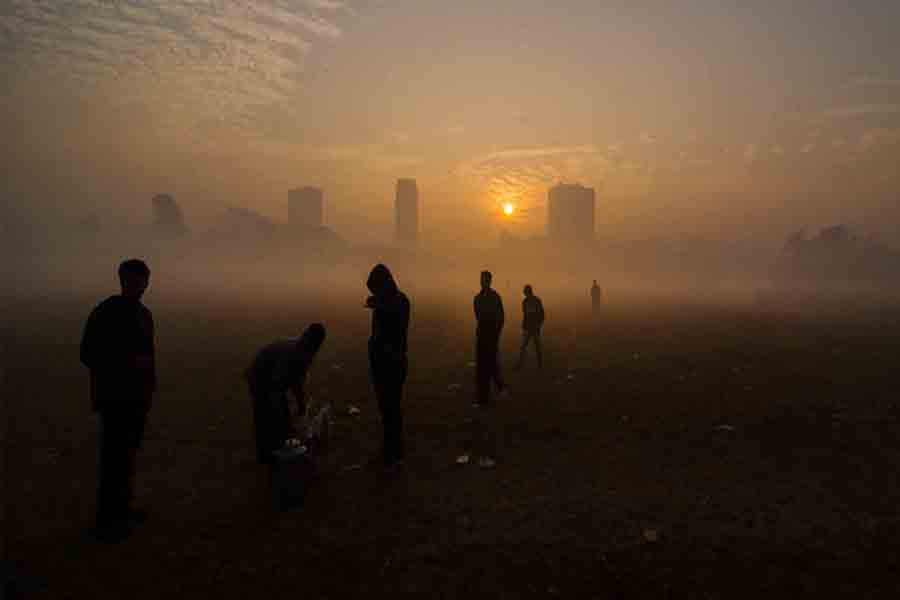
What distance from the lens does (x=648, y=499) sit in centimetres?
528

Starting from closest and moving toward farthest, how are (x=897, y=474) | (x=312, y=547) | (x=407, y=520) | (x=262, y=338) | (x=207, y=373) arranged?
(x=312, y=547), (x=407, y=520), (x=897, y=474), (x=207, y=373), (x=262, y=338)

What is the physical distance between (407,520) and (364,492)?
0.79 m

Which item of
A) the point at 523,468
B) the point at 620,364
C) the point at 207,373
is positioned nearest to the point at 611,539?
the point at 523,468

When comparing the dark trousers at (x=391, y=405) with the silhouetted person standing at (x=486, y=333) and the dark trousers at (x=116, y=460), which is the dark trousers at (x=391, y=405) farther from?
the silhouetted person standing at (x=486, y=333)

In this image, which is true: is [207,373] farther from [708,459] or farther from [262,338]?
[708,459]

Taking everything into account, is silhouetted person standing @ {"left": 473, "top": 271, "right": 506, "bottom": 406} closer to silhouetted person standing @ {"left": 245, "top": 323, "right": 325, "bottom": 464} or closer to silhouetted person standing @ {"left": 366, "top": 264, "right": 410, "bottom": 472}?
silhouetted person standing @ {"left": 366, "top": 264, "right": 410, "bottom": 472}

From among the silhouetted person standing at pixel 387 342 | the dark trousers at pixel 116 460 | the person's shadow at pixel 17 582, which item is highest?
the silhouetted person standing at pixel 387 342

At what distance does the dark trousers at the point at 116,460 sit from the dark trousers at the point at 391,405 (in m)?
2.47

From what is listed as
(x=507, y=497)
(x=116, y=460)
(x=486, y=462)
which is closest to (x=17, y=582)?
(x=116, y=460)

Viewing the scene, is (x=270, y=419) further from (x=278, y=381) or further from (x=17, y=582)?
(x=17, y=582)

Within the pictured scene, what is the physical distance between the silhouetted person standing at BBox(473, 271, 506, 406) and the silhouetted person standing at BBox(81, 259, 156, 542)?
5.34m

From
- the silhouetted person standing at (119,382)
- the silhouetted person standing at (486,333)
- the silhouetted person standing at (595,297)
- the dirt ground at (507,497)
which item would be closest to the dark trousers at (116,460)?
the silhouetted person standing at (119,382)

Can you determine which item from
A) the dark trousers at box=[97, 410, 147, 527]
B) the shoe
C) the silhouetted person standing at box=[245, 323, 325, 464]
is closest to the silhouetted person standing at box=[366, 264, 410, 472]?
the silhouetted person standing at box=[245, 323, 325, 464]

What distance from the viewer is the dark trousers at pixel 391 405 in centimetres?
606
